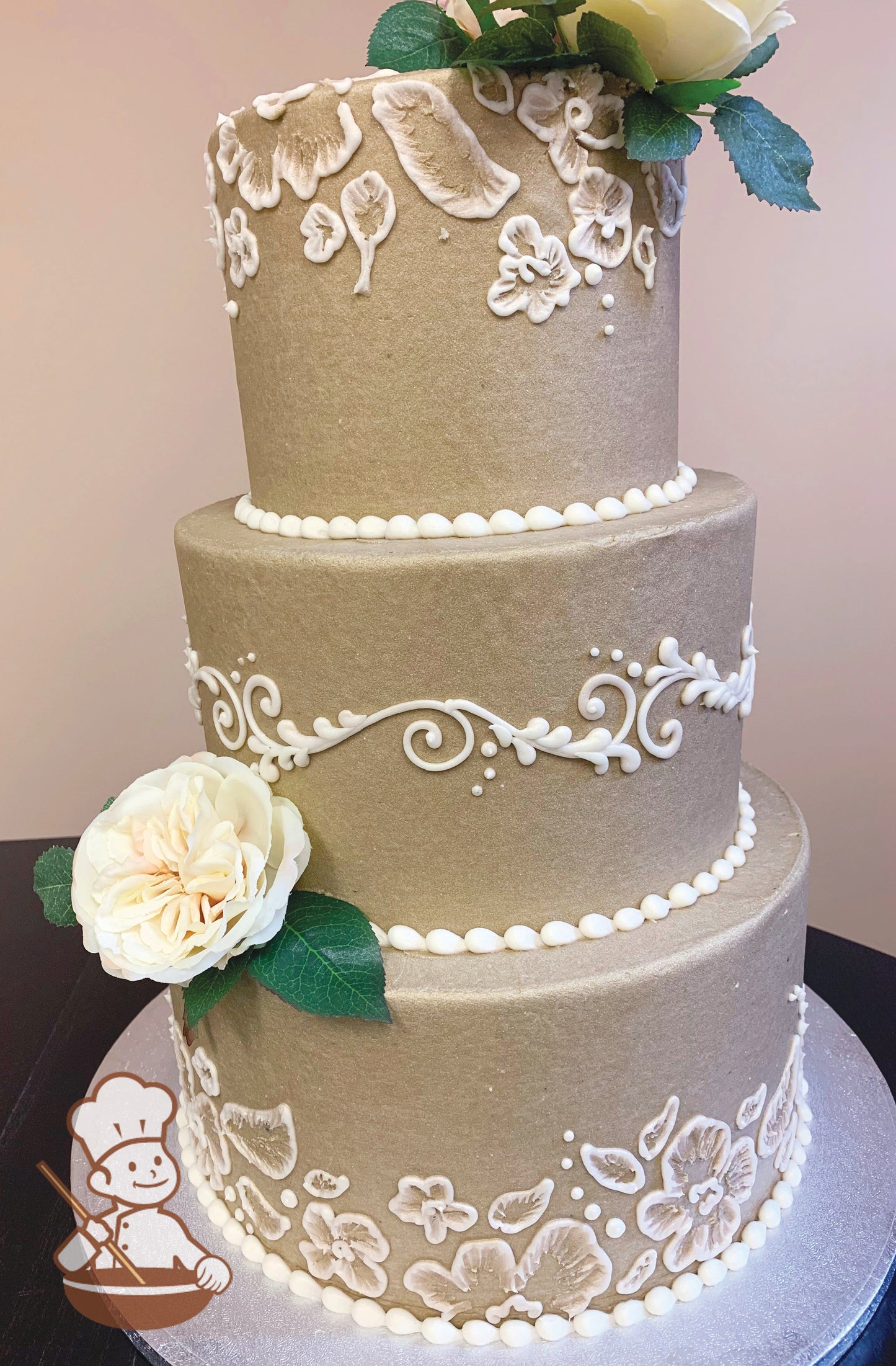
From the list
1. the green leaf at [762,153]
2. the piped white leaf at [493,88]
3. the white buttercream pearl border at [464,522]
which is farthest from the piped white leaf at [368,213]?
the green leaf at [762,153]

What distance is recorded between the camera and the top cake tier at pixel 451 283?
0.87 metres

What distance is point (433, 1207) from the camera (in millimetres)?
985

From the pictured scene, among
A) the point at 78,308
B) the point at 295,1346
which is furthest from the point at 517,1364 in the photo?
the point at 78,308

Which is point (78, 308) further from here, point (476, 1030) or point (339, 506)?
point (476, 1030)

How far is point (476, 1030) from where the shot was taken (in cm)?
93

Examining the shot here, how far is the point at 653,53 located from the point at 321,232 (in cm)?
31

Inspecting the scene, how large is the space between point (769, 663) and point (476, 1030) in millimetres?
1655

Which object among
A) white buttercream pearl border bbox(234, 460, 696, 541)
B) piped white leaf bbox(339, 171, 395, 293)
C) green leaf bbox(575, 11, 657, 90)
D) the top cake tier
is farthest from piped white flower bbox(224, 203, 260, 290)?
green leaf bbox(575, 11, 657, 90)

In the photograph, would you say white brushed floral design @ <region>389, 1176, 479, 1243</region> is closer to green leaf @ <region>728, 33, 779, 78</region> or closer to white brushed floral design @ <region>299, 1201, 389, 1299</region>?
white brushed floral design @ <region>299, 1201, 389, 1299</region>

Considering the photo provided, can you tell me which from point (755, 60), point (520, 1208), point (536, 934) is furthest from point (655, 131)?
point (520, 1208)

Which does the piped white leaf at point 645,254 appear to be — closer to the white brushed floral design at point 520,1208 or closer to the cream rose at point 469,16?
the cream rose at point 469,16

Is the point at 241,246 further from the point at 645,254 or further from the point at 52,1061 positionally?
the point at 52,1061

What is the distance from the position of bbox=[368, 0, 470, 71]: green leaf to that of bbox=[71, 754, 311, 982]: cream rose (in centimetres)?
64

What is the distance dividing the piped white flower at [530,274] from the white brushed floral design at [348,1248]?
34.2 inches
